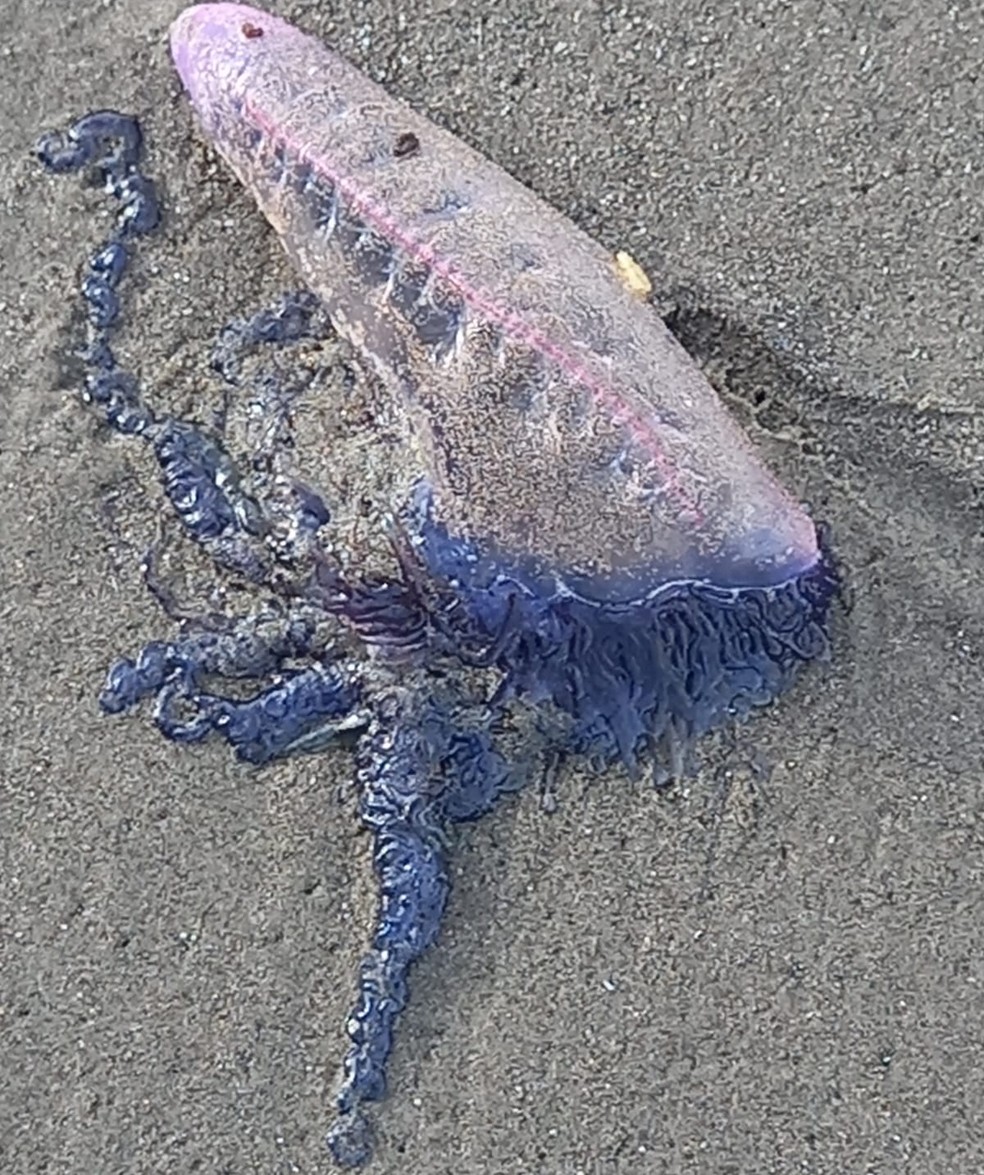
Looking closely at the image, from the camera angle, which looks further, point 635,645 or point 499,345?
point 635,645

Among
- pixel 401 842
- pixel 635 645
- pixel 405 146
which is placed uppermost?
pixel 405 146

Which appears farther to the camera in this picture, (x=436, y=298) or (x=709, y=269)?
(x=709, y=269)

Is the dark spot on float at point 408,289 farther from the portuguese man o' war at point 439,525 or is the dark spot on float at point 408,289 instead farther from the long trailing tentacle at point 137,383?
the long trailing tentacle at point 137,383

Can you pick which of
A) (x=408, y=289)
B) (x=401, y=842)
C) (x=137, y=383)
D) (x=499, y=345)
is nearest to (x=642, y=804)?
(x=401, y=842)

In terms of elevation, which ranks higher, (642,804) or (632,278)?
(632,278)

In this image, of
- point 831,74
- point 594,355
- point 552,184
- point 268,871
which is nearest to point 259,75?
point 552,184

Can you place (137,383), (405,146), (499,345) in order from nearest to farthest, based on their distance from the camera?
(499,345) → (405,146) → (137,383)

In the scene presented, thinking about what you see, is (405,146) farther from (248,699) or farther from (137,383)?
(248,699)

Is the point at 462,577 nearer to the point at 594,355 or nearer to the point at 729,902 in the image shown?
the point at 594,355
